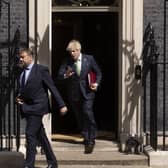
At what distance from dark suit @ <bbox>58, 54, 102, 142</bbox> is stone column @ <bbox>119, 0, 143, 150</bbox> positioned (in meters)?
0.50

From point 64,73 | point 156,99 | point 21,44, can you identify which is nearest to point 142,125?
point 156,99

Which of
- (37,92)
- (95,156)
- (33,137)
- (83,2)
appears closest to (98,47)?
(83,2)

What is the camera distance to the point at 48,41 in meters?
10.8

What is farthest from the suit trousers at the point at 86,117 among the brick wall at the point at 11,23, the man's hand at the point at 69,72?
the brick wall at the point at 11,23

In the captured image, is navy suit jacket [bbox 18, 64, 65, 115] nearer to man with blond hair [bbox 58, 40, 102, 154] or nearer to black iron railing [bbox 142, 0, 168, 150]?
man with blond hair [bbox 58, 40, 102, 154]

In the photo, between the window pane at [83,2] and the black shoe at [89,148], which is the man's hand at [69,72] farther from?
the window pane at [83,2]

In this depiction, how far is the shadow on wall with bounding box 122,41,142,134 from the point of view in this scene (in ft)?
35.7

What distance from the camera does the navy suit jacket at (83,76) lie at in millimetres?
10555

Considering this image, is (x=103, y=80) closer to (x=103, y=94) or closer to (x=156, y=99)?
(x=103, y=94)

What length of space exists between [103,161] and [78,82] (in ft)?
3.88

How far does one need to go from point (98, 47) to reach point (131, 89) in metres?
1.14

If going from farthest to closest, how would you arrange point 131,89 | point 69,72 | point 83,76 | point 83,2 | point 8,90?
1. point 83,2
2. point 131,89
3. point 8,90
4. point 83,76
5. point 69,72

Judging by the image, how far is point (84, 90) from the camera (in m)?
10.6

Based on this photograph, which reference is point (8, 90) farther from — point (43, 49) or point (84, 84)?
point (84, 84)
